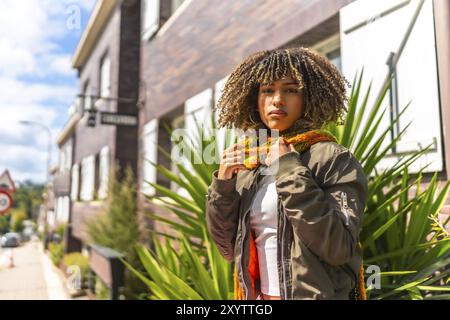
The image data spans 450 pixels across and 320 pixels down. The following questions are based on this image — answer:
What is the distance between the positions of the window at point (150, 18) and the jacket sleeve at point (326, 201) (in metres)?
7.38

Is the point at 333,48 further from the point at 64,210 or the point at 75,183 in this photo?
the point at 64,210

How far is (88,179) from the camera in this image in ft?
42.7

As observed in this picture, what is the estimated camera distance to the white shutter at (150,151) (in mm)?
7871

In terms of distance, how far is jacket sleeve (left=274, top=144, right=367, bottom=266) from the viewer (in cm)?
112

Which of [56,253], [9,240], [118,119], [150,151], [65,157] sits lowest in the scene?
[56,253]

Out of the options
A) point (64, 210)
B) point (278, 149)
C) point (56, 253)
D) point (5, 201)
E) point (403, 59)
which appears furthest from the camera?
point (64, 210)

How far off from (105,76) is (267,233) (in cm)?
1163

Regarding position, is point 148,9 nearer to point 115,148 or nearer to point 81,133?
point 115,148

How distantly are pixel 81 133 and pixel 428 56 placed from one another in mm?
13973

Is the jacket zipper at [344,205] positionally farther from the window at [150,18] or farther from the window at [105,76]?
the window at [105,76]

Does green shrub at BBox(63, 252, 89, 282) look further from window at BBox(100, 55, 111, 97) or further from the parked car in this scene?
the parked car

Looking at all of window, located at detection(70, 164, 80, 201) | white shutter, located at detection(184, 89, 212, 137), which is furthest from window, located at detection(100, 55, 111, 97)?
white shutter, located at detection(184, 89, 212, 137)

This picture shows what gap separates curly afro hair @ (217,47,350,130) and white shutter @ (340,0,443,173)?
1352 millimetres

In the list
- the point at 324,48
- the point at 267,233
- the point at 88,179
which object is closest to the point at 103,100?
the point at 88,179
